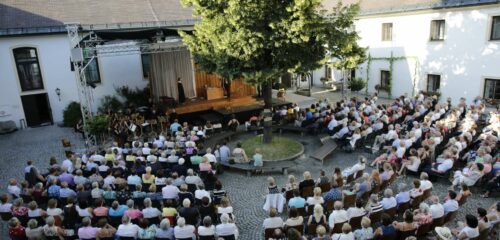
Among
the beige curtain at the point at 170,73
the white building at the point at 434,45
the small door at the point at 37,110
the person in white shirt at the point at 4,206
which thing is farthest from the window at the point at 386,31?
the person in white shirt at the point at 4,206

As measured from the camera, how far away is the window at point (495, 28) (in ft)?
58.7

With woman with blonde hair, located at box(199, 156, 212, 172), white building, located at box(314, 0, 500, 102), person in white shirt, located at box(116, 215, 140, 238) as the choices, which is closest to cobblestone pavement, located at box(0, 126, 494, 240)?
woman with blonde hair, located at box(199, 156, 212, 172)

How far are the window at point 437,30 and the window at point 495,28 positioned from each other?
2721 millimetres

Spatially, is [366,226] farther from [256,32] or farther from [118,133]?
[118,133]

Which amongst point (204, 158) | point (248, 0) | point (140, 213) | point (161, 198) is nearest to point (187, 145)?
point (204, 158)

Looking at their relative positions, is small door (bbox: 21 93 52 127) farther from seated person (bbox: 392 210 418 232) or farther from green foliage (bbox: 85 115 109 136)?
seated person (bbox: 392 210 418 232)

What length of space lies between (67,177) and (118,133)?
5931 mm

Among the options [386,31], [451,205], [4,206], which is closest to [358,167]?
[451,205]

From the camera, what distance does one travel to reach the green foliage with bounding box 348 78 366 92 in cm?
2515

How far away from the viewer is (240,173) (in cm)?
1316

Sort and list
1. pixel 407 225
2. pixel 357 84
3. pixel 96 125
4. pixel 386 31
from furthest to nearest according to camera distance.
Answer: pixel 357 84 → pixel 386 31 → pixel 96 125 → pixel 407 225

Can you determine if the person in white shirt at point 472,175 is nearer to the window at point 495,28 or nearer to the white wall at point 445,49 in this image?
the white wall at point 445,49

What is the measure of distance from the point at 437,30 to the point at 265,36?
43.5 feet

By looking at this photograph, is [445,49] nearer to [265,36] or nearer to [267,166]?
[265,36]
